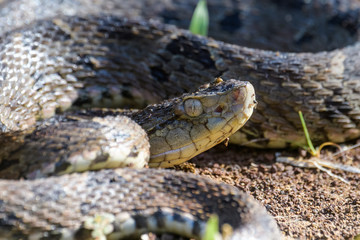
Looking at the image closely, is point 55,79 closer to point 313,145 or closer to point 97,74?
point 97,74

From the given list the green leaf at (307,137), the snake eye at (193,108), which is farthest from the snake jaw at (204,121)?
the green leaf at (307,137)

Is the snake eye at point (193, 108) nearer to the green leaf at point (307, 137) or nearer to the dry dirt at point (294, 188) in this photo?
the dry dirt at point (294, 188)

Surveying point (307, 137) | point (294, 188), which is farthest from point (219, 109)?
point (307, 137)

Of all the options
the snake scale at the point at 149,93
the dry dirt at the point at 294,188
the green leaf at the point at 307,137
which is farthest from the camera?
the green leaf at the point at 307,137

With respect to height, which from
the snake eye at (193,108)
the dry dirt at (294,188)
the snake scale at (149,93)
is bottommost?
the dry dirt at (294,188)

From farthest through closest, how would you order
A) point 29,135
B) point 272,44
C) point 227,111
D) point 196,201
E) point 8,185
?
point 272,44, point 227,111, point 29,135, point 196,201, point 8,185

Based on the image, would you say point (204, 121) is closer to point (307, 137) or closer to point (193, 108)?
point (193, 108)

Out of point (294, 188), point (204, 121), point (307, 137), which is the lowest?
point (294, 188)

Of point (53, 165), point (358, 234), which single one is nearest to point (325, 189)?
point (358, 234)
